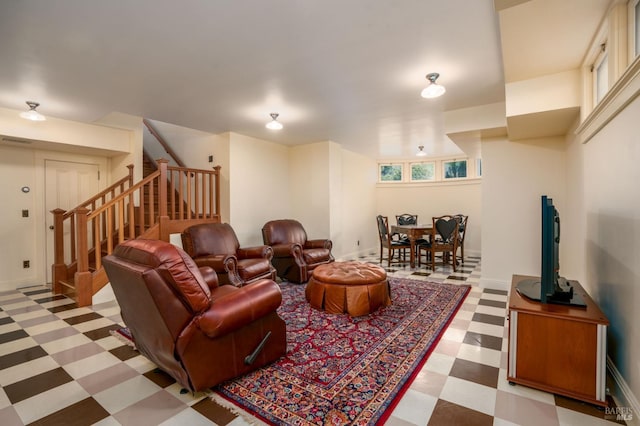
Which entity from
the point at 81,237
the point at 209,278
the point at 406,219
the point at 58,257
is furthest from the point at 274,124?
the point at 406,219

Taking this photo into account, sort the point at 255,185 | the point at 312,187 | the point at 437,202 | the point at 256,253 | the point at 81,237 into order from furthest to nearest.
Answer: the point at 437,202
the point at 312,187
the point at 255,185
the point at 256,253
the point at 81,237

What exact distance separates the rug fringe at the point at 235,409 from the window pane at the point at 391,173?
7.26 metres

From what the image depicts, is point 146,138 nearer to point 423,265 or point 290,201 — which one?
point 290,201

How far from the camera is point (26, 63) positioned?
277 centimetres

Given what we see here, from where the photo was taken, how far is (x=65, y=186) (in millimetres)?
4992

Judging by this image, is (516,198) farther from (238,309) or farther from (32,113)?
(32,113)

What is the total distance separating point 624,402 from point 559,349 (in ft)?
1.19

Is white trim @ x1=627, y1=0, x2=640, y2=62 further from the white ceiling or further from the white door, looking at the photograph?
the white door

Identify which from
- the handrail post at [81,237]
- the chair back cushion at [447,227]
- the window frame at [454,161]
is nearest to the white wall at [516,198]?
the chair back cushion at [447,227]

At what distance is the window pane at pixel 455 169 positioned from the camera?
24.4 feet

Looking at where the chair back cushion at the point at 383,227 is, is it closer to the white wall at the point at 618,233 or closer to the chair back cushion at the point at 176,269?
the white wall at the point at 618,233

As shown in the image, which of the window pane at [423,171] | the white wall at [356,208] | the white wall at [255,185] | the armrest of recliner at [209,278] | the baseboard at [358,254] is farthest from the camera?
the window pane at [423,171]

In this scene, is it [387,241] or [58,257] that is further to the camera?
[387,241]

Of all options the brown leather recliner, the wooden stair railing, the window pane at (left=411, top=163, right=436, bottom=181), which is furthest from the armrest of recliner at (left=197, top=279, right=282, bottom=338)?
the window pane at (left=411, top=163, right=436, bottom=181)
